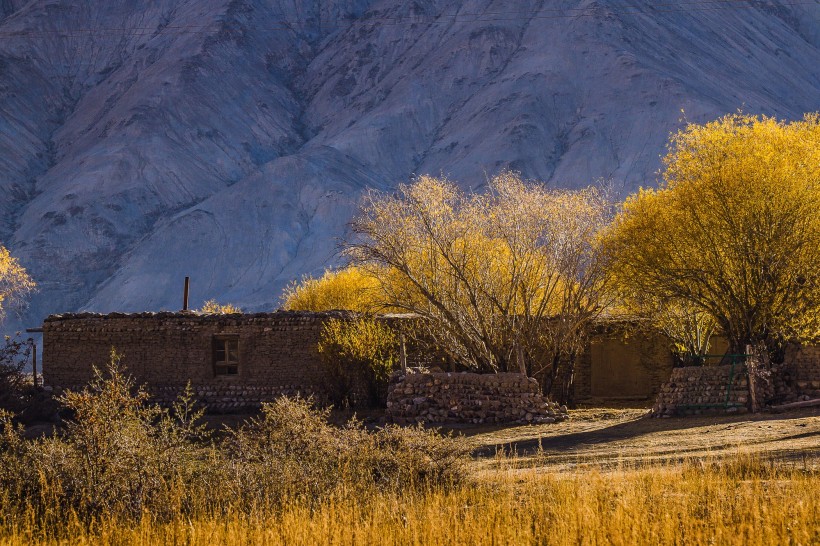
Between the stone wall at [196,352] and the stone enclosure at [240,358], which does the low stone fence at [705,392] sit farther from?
the stone wall at [196,352]

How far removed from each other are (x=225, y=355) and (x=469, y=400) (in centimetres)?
770

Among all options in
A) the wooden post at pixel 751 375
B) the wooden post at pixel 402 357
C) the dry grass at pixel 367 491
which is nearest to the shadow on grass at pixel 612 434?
the wooden post at pixel 751 375

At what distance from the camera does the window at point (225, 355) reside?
29328mm

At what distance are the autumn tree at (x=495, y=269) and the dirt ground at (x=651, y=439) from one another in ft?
9.68

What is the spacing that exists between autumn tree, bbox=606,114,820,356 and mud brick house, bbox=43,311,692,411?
438 centimetres

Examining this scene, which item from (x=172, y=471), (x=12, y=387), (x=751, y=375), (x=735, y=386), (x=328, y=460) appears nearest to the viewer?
(x=172, y=471)

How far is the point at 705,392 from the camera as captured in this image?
75.4 ft

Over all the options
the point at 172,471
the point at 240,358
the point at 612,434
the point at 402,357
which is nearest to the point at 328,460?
the point at 172,471

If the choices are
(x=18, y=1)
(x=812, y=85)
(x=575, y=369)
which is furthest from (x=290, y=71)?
(x=575, y=369)

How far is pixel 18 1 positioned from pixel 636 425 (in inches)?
6449

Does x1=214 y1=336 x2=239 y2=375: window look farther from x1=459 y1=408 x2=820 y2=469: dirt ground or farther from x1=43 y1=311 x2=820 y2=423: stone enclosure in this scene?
x1=459 y1=408 x2=820 y2=469: dirt ground

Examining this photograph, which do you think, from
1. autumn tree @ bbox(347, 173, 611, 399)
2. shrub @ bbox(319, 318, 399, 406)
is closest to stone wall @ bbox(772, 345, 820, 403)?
autumn tree @ bbox(347, 173, 611, 399)

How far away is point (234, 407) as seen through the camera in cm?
2877

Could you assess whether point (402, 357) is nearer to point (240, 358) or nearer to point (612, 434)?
point (240, 358)
